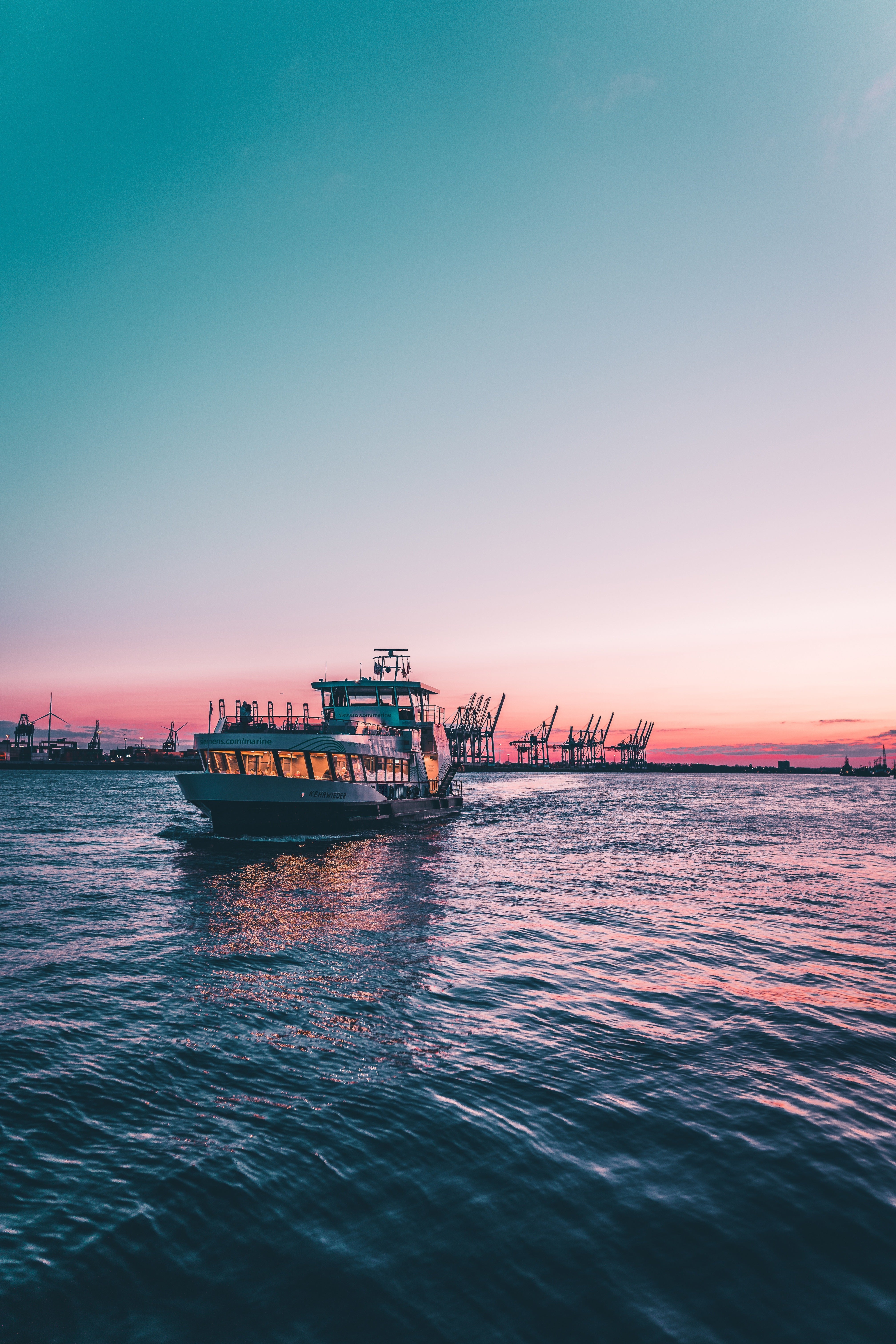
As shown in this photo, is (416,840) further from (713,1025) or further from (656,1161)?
(656,1161)

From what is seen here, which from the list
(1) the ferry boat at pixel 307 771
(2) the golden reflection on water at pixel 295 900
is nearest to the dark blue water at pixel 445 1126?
(2) the golden reflection on water at pixel 295 900

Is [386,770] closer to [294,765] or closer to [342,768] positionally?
[342,768]

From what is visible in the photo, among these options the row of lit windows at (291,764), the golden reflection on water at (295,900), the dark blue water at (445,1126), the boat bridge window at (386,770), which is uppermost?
the row of lit windows at (291,764)

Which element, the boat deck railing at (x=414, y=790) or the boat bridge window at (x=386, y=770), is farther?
the boat deck railing at (x=414, y=790)

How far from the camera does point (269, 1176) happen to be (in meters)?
6.68

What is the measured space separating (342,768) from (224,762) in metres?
6.28

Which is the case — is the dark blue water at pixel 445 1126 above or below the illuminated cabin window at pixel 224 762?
below

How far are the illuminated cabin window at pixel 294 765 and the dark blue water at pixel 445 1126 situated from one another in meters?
13.2

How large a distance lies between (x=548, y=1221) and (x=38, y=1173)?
4.98 metres

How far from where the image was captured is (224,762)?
31938 millimetres

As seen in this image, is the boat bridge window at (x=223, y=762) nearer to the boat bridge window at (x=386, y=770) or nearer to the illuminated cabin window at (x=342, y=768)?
the illuminated cabin window at (x=342, y=768)

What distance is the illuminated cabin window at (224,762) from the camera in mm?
31734

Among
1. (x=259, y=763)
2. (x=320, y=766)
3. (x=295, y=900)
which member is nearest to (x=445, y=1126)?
(x=295, y=900)

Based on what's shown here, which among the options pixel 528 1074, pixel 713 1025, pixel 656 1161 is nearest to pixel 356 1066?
pixel 528 1074
